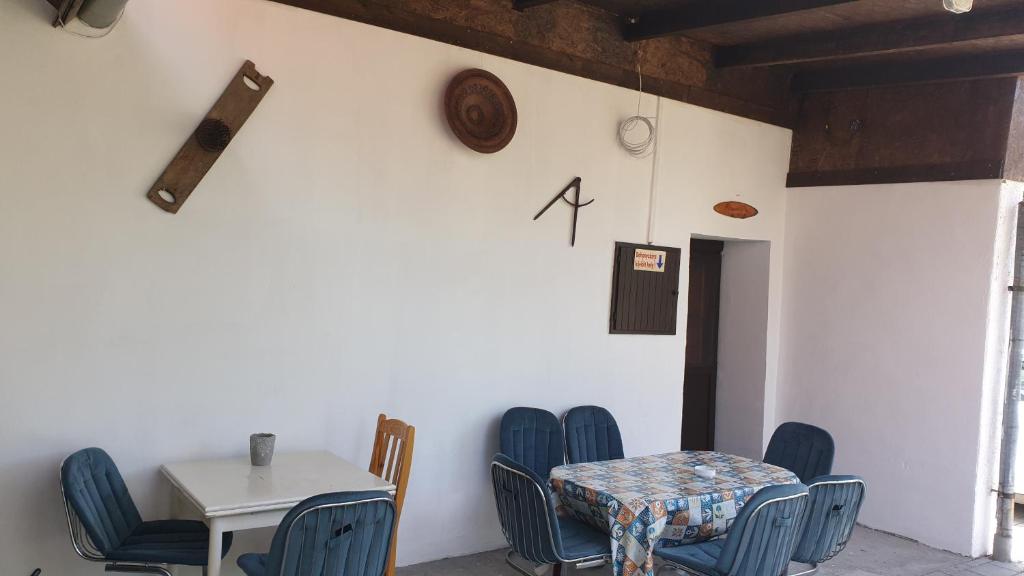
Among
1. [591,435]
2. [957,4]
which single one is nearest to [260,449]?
[591,435]

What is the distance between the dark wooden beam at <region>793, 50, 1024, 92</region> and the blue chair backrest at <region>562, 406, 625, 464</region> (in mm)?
3001

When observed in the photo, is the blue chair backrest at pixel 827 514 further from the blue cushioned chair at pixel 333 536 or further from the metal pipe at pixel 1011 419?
the metal pipe at pixel 1011 419

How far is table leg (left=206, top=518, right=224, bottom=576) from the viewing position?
3119mm

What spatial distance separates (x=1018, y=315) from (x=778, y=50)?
7.53 ft

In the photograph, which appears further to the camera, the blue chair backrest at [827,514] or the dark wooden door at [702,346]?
the dark wooden door at [702,346]

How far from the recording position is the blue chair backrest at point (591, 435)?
5.01 meters

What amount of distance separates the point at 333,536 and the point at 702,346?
4272mm

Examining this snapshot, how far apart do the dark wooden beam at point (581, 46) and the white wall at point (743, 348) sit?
3.68 ft

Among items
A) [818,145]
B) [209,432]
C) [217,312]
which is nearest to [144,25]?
[217,312]

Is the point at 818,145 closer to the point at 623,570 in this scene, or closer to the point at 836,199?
the point at 836,199

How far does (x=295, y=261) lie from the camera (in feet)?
13.5

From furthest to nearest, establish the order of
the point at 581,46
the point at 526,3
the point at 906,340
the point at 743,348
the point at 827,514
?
1. the point at 743,348
2. the point at 906,340
3. the point at 581,46
4. the point at 526,3
5. the point at 827,514

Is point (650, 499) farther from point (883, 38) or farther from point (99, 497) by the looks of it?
point (883, 38)

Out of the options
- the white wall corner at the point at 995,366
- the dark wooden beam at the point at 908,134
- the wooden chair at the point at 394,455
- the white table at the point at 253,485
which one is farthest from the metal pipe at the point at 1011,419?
the white table at the point at 253,485
